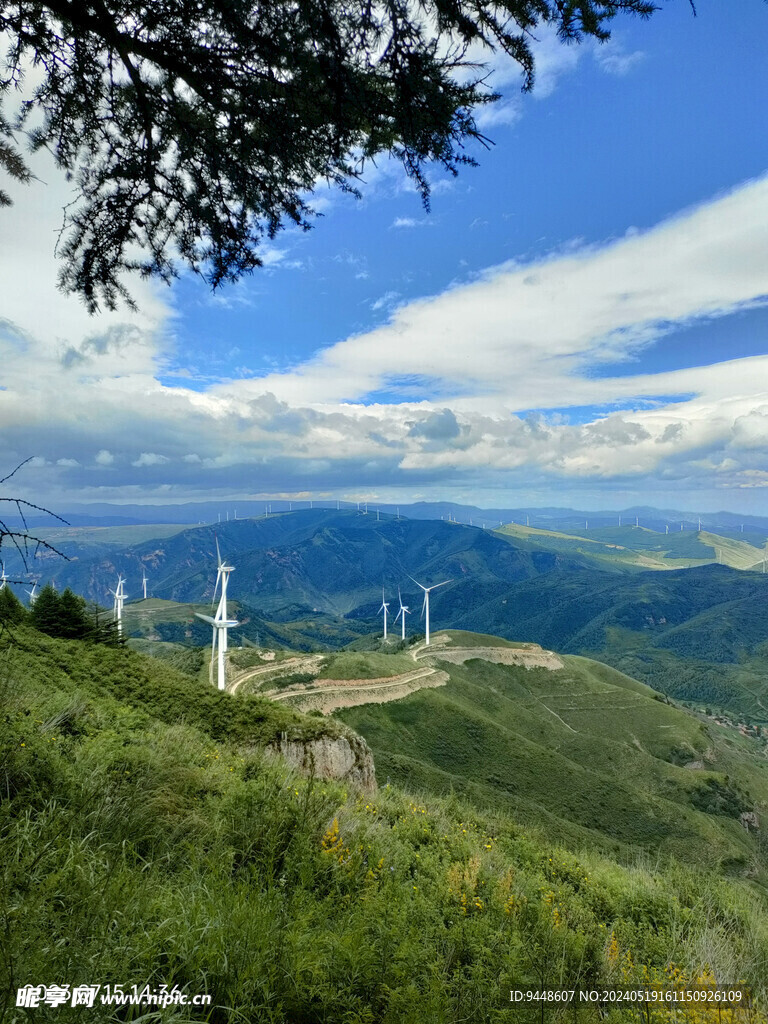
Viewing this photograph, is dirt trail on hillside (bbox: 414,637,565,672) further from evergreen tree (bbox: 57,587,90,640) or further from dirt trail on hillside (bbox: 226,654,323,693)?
evergreen tree (bbox: 57,587,90,640)

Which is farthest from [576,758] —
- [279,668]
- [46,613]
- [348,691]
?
[46,613]

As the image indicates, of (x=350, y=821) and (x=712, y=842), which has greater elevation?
(x=350, y=821)

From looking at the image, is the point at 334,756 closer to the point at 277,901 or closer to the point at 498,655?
the point at 277,901

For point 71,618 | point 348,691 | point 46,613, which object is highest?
point 46,613

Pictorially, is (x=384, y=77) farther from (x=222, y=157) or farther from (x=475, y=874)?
(x=475, y=874)

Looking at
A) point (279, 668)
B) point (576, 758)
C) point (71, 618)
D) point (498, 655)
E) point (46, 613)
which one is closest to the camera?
point (46, 613)

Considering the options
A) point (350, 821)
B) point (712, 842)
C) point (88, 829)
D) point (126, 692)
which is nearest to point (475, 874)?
point (350, 821)
